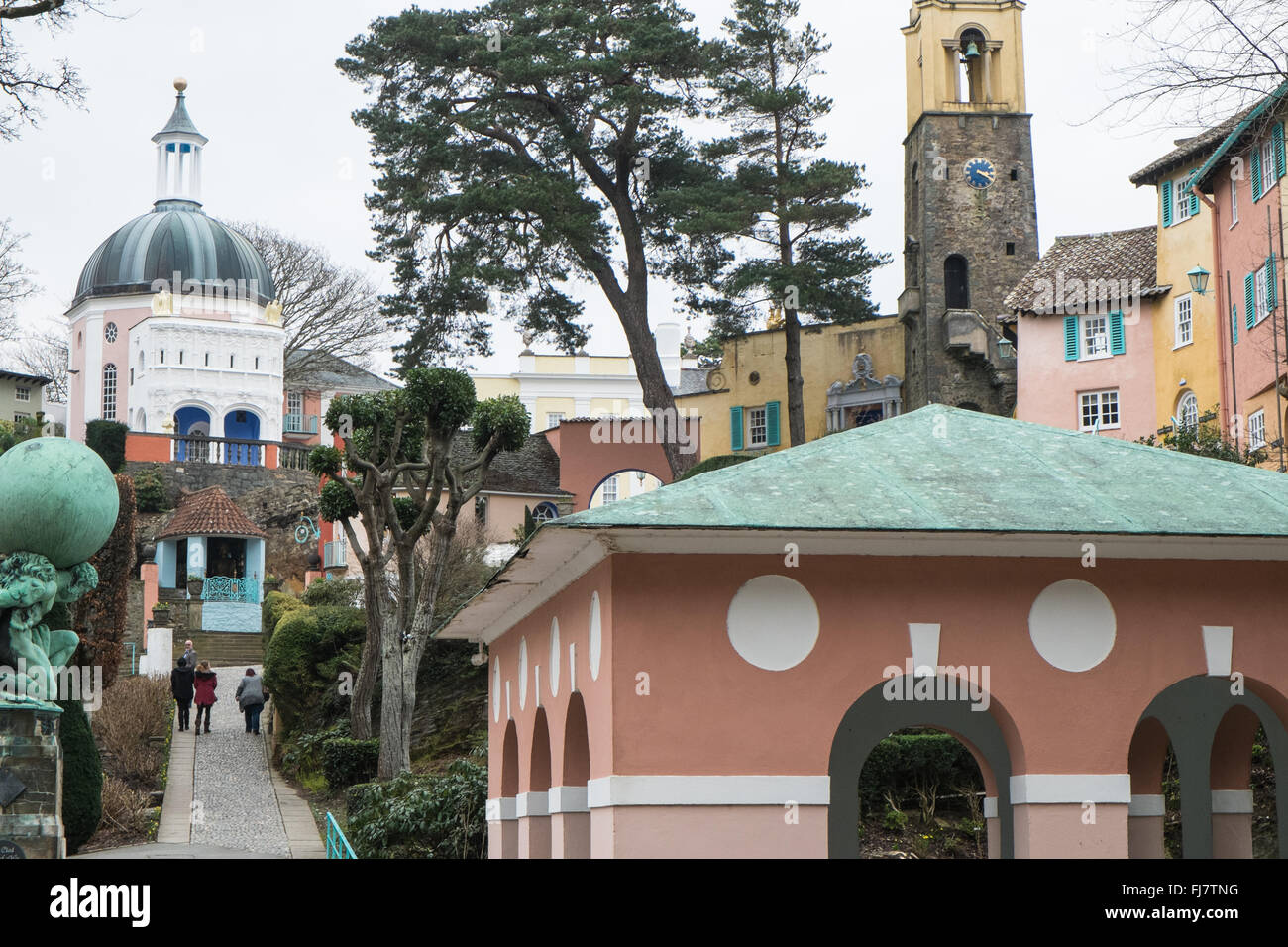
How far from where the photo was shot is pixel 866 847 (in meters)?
20.5

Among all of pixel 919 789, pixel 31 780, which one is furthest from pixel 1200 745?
pixel 31 780

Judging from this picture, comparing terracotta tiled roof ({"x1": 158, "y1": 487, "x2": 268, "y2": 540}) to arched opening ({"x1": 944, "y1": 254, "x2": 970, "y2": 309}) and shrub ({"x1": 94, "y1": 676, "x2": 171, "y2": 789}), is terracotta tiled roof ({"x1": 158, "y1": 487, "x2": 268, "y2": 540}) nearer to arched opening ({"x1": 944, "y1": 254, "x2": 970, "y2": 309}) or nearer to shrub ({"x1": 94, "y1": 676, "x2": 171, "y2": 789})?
shrub ({"x1": 94, "y1": 676, "x2": 171, "y2": 789})

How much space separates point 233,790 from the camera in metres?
26.4

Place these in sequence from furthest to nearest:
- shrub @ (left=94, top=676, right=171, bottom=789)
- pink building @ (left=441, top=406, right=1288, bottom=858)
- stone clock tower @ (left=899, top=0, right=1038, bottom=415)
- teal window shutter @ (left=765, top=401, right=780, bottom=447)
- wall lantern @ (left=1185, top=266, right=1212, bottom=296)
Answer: teal window shutter @ (left=765, top=401, right=780, bottom=447) < stone clock tower @ (left=899, top=0, right=1038, bottom=415) < wall lantern @ (left=1185, top=266, right=1212, bottom=296) < shrub @ (left=94, top=676, right=171, bottom=789) < pink building @ (left=441, top=406, right=1288, bottom=858)

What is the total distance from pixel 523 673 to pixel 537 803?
113 cm

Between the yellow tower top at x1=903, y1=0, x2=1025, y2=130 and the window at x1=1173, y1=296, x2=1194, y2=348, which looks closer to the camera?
the window at x1=1173, y1=296, x2=1194, y2=348

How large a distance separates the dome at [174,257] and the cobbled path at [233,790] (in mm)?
31933

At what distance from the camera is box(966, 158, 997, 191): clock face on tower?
52.1 meters

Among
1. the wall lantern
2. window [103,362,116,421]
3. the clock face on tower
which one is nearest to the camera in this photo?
the wall lantern

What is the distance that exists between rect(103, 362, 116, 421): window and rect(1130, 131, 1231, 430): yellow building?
133 feet

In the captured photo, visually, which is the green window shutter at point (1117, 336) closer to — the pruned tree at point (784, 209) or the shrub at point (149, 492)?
the pruned tree at point (784, 209)

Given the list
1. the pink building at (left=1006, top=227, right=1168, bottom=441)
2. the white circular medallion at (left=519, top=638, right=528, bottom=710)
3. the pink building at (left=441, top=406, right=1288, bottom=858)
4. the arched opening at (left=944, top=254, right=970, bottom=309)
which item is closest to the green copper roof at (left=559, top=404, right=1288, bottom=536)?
the pink building at (left=441, top=406, right=1288, bottom=858)

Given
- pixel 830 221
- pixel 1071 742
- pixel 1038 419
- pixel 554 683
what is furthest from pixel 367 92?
pixel 1071 742

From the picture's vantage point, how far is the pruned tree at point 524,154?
135ft
